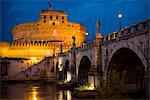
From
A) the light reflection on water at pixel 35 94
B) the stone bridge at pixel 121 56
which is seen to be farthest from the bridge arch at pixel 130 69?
the light reflection on water at pixel 35 94

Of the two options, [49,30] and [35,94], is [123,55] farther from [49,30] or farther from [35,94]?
[49,30]

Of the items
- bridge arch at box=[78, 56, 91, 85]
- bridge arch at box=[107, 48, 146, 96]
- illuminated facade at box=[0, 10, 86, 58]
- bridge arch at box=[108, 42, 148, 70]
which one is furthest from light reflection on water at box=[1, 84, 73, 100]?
illuminated facade at box=[0, 10, 86, 58]

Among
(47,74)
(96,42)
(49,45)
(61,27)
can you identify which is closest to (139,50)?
(96,42)

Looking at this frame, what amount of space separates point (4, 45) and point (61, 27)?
19.2m

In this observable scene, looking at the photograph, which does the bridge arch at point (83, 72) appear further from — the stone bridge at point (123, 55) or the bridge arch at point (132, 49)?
the bridge arch at point (132, 49)

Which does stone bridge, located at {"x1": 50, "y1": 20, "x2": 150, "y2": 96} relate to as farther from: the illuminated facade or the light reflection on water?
the illuminated facade

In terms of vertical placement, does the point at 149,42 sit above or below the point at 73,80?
above

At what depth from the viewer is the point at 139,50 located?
76.0 feet

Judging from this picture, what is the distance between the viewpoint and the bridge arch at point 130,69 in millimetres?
30062

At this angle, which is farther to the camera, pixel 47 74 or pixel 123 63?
→ pixel 47 74

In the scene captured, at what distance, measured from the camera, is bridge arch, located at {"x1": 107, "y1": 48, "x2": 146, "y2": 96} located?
30062 mm

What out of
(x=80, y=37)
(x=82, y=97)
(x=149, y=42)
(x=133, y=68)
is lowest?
(x=82, y=97)

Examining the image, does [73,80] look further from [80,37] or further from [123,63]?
[80,37]

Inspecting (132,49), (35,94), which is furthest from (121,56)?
(35,94)
